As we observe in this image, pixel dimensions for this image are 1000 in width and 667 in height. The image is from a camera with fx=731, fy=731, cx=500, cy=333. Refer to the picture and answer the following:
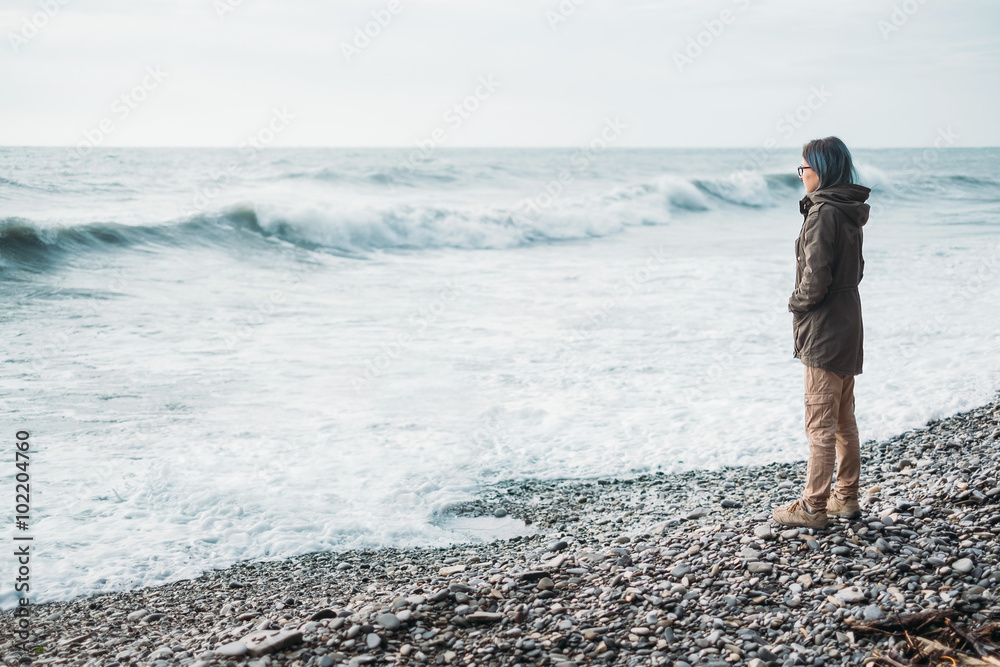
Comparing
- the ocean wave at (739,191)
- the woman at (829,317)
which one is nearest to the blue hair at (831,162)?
the woman at (829,317)

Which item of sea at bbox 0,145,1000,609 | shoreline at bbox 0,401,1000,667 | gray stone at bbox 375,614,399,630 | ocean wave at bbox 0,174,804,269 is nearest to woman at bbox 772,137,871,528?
shoreline at bbox 0,401,1000,667

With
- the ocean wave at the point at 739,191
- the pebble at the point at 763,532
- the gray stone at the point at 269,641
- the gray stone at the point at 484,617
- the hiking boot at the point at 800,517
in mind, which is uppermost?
the ocean wave at the point at 739,191

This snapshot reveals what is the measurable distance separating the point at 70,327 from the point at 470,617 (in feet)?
30.5

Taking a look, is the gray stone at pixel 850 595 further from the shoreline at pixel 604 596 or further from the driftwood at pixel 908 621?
the driftwood at pixel 908 621

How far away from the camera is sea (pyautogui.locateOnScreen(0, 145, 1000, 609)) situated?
539 cm

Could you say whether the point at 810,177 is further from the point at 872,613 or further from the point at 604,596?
the point at 604,596

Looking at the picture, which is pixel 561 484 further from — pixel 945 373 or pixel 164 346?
pixel 164 346

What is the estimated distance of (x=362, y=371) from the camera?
28.7ft

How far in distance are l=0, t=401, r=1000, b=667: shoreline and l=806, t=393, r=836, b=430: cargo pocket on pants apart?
0.58 meters

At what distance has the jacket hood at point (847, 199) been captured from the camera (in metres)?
3.69

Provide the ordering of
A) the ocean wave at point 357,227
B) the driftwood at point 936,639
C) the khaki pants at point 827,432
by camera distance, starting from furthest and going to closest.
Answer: the ocean wave at point 357,227 → the khaki pants at point 827,432 → the driftwood at point 936,639

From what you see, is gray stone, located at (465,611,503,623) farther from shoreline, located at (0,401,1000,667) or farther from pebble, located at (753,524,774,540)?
pebble, located at (753,524,774,540)

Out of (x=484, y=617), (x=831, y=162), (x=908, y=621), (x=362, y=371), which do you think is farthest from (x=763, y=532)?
(x=362, y=371)

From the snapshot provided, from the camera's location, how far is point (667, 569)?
12.7ft
